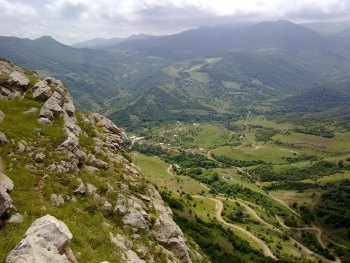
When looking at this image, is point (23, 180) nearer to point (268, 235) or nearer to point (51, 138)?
point (51, 138)

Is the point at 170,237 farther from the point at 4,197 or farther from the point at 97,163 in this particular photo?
the point at 4,197

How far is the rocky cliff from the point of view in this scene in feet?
112

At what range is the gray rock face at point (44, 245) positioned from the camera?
26688 mm

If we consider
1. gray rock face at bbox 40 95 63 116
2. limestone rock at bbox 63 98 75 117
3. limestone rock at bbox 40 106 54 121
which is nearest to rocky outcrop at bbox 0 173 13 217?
limestone rock at bbox 40 106 54 121

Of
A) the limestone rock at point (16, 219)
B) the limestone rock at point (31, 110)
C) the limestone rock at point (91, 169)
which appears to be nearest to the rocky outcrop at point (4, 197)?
the limestone rock at point (16, 219)

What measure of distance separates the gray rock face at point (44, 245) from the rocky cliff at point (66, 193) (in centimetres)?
7

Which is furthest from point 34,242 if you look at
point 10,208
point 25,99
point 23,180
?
point 25,99

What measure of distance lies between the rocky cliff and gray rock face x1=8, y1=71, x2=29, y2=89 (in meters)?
0.16

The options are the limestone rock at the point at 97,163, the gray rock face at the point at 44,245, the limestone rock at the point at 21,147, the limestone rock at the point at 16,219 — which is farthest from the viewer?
the limestone rock at the point at 97,163

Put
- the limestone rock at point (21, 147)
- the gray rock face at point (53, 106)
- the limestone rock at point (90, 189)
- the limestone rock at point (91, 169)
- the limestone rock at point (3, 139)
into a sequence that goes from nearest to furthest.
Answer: the limestone rock at point (90, 189) → the limestone rock at point (3, 139) → the limestone rock at point (21, 147) → the limestone rock at point (91, 169) → the gray rock face at point (53, 106)

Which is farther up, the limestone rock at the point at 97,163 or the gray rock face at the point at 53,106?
the gray rock face at the point at 53,106

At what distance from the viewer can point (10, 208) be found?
3778 cm

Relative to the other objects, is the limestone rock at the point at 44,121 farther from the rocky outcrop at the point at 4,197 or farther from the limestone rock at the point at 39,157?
the rocky outcrop at the point at 4,197

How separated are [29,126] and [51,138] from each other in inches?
154
